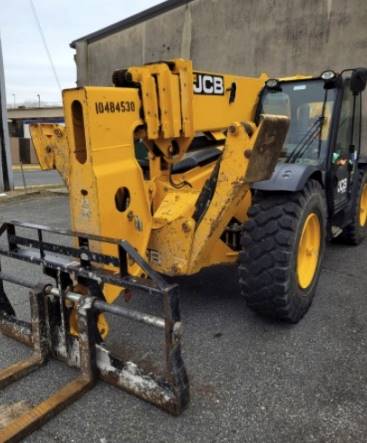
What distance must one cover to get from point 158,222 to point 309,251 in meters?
1.46

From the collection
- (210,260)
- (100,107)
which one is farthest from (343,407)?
(100,107)

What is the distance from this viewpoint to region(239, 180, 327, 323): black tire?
3.10 metres

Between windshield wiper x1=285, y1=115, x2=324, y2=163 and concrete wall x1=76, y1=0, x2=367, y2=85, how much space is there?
5.07 meters

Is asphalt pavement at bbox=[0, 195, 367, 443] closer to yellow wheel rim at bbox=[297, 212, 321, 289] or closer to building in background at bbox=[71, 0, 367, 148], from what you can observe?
yellow wheel rim at bbox=[297, 212, 321, 289]

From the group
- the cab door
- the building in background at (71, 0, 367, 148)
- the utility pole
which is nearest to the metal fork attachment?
the cab door

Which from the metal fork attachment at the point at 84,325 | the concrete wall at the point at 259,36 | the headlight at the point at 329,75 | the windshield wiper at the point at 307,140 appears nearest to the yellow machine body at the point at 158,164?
the metal fork attachment at the point at 84,325

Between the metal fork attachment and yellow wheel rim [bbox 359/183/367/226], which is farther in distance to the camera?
yellow wheel rim [bbox 359/183/367/226]

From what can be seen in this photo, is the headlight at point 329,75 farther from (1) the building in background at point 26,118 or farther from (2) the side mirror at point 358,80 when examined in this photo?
(1) the building in background at point 26,118

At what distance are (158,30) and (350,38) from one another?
6019 millimetres

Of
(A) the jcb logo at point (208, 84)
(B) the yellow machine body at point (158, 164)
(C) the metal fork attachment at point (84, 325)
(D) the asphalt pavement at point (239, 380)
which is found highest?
(A) the jcb logo at point (208, 84)

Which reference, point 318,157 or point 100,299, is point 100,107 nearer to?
point 100,299

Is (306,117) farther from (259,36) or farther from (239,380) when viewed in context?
(259,36)

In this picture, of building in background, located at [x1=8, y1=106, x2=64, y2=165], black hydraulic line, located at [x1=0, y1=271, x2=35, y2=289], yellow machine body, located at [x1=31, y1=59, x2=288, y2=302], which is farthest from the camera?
building in background, located at [x1=8, y1=106, x2=64, y2=165]

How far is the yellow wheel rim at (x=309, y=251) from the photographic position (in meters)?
3.60
